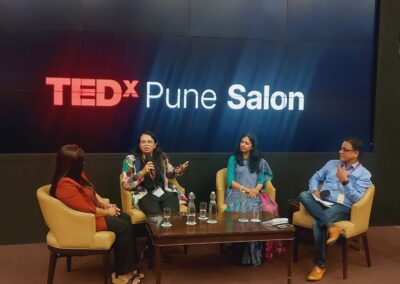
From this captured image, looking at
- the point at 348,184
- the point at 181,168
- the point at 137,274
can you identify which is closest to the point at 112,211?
the point at 137,274

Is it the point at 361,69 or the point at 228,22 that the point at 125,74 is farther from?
the point at 361,69

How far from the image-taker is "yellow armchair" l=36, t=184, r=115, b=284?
3492 mm

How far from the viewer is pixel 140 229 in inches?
174

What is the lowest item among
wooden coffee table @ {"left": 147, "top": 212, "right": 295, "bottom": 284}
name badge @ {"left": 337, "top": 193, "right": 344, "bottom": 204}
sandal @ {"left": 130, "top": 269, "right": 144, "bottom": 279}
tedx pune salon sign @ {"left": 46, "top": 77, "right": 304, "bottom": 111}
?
sandal @ {"left": 130, "top": 269, "right": 144, "bottom": 279}

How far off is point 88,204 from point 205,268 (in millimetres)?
1318

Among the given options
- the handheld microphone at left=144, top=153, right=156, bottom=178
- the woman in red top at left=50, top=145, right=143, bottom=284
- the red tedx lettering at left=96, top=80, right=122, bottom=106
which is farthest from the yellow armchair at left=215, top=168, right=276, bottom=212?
the red tedx lettering at left=96, top=80, right=122, bottom=106

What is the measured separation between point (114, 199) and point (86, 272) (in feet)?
3.54

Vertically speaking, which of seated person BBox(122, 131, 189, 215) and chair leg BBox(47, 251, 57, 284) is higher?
seated person BBox(122, 131, 189, 215)

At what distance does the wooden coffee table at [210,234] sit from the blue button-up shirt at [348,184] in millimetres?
872

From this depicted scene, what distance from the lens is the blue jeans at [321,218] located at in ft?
13.3

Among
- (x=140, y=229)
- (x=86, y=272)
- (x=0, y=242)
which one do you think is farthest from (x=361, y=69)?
(x=0, y=242)

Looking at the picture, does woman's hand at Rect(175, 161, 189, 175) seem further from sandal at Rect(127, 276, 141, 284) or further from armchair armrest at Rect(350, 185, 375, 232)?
armchair armrest at Rect(350, 185, 375, 232)

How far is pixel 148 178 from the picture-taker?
457cm

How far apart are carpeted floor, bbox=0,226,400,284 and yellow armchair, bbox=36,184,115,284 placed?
1.49 ft
